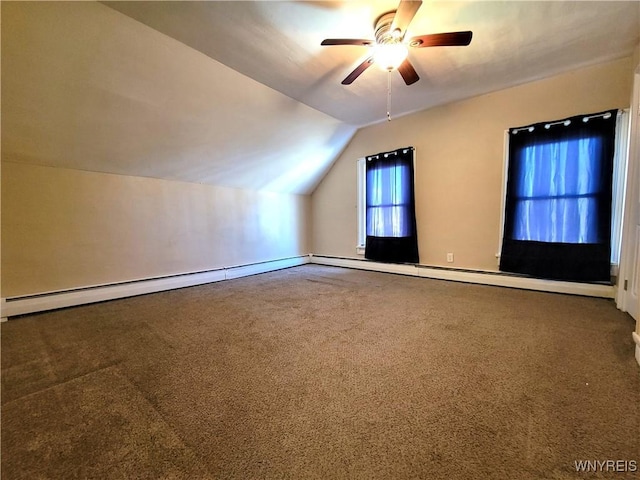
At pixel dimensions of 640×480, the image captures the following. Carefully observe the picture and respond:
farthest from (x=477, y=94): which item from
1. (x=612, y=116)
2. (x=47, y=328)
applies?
(x=47, y=328)

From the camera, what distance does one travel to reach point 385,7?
1909 millimetres

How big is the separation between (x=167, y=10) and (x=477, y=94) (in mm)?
3580

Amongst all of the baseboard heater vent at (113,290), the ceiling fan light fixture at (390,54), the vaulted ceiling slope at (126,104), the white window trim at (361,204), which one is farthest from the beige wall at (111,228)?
the ceiling fan light fixture at (390,54)

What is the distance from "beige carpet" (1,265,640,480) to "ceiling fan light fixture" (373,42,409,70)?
2248 millimetres

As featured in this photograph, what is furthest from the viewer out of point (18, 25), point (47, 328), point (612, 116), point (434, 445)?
point (612, 116)

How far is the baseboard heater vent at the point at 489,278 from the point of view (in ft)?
9.25

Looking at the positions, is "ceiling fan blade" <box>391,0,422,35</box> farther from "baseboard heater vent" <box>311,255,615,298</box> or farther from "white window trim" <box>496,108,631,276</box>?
"baseboard heater vent" <box>311,255,615,298</box>

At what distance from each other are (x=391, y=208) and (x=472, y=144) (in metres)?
1.45

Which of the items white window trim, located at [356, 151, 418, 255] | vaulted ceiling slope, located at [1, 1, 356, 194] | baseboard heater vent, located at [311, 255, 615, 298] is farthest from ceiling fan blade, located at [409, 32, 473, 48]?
baseboard heater vent, located at [311, 255, 615, 298]

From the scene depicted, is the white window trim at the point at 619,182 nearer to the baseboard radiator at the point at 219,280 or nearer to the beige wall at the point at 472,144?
the beige wall at the point at 472,144

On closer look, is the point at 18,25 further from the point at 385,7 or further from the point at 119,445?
the point at 119,445

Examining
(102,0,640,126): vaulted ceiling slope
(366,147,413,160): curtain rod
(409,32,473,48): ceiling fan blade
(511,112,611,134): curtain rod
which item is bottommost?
(511,112,611,134): curtain rod

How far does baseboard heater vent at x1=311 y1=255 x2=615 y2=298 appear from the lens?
111 inches

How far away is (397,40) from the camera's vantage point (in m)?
1.98
